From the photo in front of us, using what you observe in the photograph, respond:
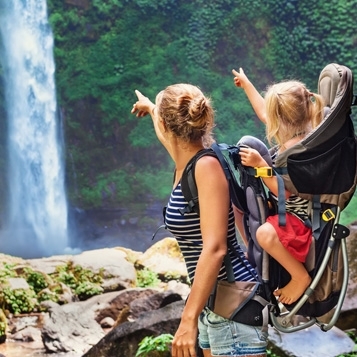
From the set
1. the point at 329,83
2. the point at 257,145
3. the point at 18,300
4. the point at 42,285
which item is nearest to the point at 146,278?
the point at 42,285

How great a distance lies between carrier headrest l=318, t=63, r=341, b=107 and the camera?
8.95ft

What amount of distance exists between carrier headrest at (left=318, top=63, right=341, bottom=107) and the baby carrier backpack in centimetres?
16

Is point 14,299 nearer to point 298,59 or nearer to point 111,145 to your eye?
point 111,145

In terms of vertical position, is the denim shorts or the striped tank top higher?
the striped tank top

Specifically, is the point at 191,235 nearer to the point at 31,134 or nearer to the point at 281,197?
the point at 281,197

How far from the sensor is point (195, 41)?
54.2ft

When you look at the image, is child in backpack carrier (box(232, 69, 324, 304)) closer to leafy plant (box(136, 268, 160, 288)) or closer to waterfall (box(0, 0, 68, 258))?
leafy plant (box(136, 268, 160, 288))

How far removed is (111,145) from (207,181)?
1395 centimetres

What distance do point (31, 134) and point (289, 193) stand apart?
43.9ft

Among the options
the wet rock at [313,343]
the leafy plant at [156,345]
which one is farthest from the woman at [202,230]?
the leafy plant at [156,345]

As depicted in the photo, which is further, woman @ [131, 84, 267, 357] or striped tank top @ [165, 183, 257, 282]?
striped tank top @ [165, 183, 257, 282]

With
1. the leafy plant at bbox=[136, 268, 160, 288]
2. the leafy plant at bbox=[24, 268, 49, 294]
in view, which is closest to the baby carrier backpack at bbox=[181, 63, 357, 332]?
the leafy plant at bbox=[136, 268, 160, 288]

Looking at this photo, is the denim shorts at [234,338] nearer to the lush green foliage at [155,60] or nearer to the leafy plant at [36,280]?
the leafy plant at [36,280]

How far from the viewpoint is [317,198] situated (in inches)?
99.4
